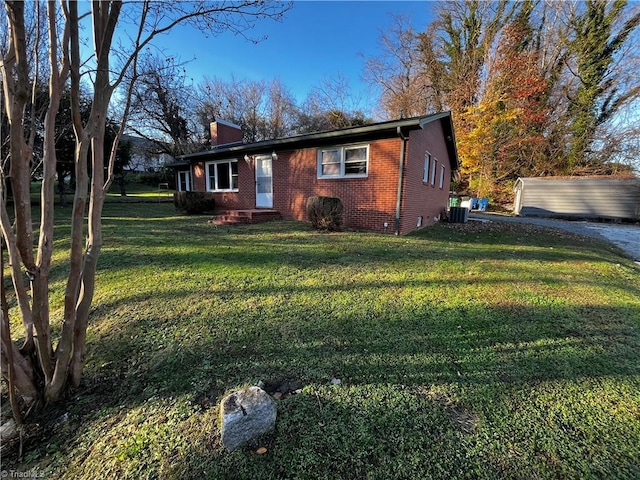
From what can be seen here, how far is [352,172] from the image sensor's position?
8.73 metres

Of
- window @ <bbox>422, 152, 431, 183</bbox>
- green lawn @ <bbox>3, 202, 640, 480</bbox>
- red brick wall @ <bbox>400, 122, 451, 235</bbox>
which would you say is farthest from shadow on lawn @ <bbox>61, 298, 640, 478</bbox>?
window @ <bbox>422, 152, 431, 183</bbox>

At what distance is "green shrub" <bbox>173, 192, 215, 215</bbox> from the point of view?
38.4ft

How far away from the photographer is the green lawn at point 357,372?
163cm

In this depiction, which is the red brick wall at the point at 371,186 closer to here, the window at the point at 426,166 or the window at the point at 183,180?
the window at the point at 426,166

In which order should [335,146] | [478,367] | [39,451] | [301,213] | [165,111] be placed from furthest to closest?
1. [165,111]
2. [301,213]
3. [335,146]
4. [478,367]
5. [39,451]

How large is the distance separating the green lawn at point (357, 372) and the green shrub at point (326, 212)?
2986 millimetres

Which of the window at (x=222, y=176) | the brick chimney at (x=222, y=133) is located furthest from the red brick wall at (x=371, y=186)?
the brick chimney at (x=222, y=133)

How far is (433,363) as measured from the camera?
2.44 meters

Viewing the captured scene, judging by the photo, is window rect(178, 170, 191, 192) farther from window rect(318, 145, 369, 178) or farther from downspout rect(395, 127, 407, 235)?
downspout rect(395, 127, 407, 235)

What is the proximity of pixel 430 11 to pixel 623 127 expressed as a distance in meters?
16.6

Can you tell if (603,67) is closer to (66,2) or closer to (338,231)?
(338,231)

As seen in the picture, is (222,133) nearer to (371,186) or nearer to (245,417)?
(371,186)

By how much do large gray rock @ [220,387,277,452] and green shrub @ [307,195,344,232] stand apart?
5.97 meters

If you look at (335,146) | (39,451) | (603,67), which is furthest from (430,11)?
(39,451)
